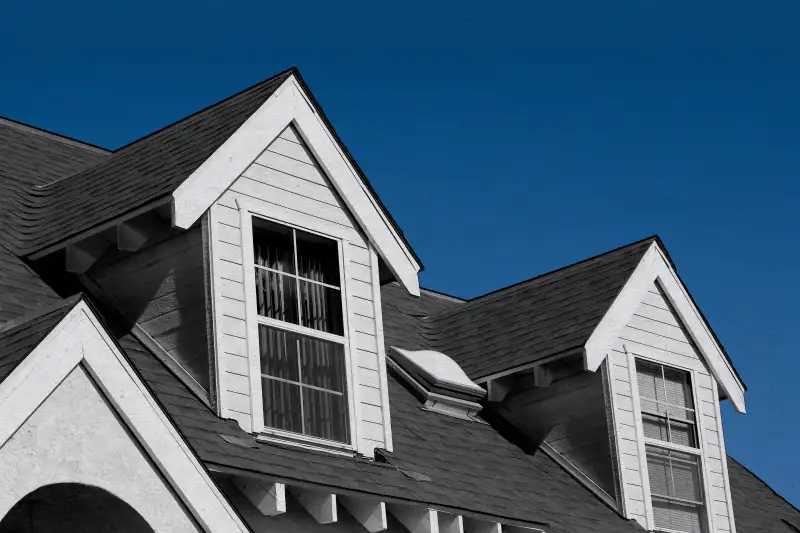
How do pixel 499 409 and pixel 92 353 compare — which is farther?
pixel 499 409

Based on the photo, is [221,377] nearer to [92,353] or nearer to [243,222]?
[243,222]

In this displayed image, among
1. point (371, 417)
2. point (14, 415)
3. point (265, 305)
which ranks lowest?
point (14, 415)

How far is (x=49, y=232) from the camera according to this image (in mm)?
12469

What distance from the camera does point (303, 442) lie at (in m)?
11.8

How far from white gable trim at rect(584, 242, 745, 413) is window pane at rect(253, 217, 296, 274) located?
3.95m

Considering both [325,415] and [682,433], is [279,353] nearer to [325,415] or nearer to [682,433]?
[325,415]

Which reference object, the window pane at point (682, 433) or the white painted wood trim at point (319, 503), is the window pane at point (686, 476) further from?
the white painted wood trim at point (319, 503)

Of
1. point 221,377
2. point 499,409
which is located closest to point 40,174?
point 221,377

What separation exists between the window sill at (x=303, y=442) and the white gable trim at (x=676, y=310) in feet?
13.0

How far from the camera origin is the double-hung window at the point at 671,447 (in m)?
15.7

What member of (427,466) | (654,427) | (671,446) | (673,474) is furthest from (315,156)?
(673,474)

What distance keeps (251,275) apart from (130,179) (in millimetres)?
1441

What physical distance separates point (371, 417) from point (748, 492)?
7.81 metres

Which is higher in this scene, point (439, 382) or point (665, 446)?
point (439, 382)
